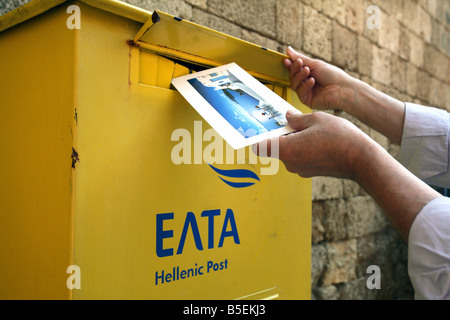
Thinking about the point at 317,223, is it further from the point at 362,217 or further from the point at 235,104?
the point at 235,104

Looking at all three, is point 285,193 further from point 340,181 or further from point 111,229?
point 340,181

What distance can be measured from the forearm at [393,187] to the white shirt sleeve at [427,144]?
23.3 inches

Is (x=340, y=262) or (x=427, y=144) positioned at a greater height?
(x=427, y=144)

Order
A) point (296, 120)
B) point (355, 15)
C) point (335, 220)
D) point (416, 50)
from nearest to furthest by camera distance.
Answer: point (296, 120) → point (335, 220) → point (355, 15) → point (416, 50)

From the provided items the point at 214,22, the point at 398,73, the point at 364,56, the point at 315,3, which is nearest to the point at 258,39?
the point at 214,22

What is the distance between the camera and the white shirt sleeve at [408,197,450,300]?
0.64 m

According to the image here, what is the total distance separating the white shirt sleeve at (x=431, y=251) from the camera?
637mm

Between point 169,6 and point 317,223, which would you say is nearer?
point 169,6

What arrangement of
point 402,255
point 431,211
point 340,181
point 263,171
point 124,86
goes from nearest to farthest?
point 431,211, point 124,86, point 263,171, point 340,181, point 402,255

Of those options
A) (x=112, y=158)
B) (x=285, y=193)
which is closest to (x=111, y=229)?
(x=112, y=158)

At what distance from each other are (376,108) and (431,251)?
36.4 inches

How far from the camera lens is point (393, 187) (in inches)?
30.4

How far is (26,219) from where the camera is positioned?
2.79 ft

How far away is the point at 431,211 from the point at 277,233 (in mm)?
500
